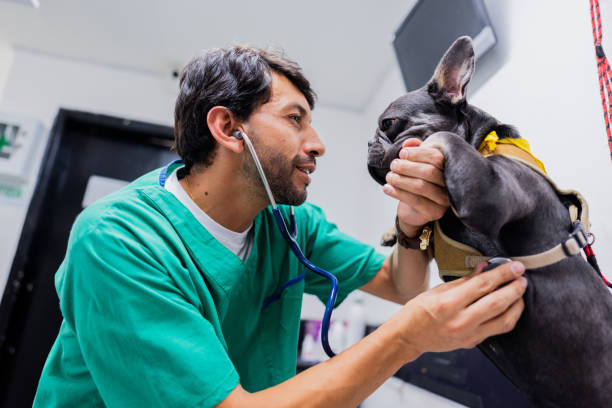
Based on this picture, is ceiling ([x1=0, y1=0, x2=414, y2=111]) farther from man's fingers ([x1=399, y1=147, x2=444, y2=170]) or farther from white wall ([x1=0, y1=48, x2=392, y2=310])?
Answer: man's fingers ([x1=399, y1=147, x2=444, y2=170])

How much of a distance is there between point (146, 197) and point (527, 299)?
2.53 ft

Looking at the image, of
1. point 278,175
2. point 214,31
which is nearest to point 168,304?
point 278,175

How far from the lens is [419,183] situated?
1.93 feet

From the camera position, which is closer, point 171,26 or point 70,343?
point 70,343

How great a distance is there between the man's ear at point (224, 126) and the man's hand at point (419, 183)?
0.48 meters

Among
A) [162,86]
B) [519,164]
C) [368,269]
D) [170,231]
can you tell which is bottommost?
[368,269]

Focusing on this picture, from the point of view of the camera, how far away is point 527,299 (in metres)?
Result: 0.58

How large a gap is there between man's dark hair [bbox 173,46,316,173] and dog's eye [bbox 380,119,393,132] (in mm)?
400

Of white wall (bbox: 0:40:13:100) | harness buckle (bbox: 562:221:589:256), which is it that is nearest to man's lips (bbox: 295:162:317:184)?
harness buckle (bbox: 562:221:589:256)

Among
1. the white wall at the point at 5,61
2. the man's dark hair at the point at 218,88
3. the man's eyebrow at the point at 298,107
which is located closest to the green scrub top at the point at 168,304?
the man's dark hair at the point at 218,88

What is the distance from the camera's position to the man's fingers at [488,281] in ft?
1.85

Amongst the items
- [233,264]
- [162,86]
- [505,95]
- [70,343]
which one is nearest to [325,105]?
[162,86]

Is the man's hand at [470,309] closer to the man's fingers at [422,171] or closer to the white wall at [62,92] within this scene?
the man's fingers at [422,171]

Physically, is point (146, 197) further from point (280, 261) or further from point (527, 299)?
point (527, 299)
